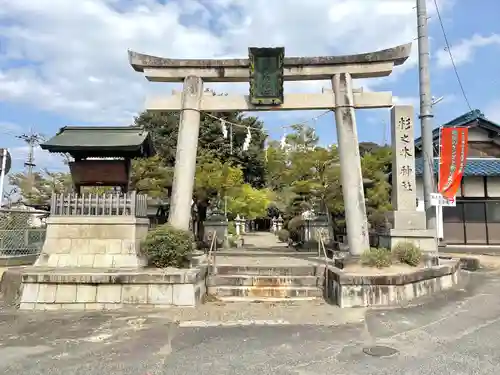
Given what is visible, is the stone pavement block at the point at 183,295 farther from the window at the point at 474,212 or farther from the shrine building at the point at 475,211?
the window at the point at 474,212

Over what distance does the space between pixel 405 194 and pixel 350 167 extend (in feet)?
6.01

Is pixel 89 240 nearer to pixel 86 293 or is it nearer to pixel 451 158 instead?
pixel 86 293

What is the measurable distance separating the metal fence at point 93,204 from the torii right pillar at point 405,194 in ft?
25.6

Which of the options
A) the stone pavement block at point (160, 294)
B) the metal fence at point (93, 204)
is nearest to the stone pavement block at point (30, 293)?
the metal fence at point (93, 204)

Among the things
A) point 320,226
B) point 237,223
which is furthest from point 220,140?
point 320,226

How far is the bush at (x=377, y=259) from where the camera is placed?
1045 cm

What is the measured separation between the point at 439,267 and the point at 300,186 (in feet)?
31.7

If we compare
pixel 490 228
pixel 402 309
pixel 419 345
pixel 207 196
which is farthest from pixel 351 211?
pixel 490 228

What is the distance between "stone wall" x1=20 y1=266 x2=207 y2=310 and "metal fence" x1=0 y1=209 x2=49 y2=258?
15.7ft

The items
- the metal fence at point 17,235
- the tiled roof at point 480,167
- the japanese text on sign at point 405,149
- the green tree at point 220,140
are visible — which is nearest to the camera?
the japanese text on sign at point 405,149

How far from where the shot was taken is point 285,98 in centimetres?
1285

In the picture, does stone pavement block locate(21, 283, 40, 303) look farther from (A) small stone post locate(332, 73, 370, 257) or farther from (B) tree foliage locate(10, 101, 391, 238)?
(B) tree foliage locate(10, 101, 391, 238)

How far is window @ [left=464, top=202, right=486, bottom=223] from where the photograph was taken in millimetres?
24859

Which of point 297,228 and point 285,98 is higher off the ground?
point 285,98
